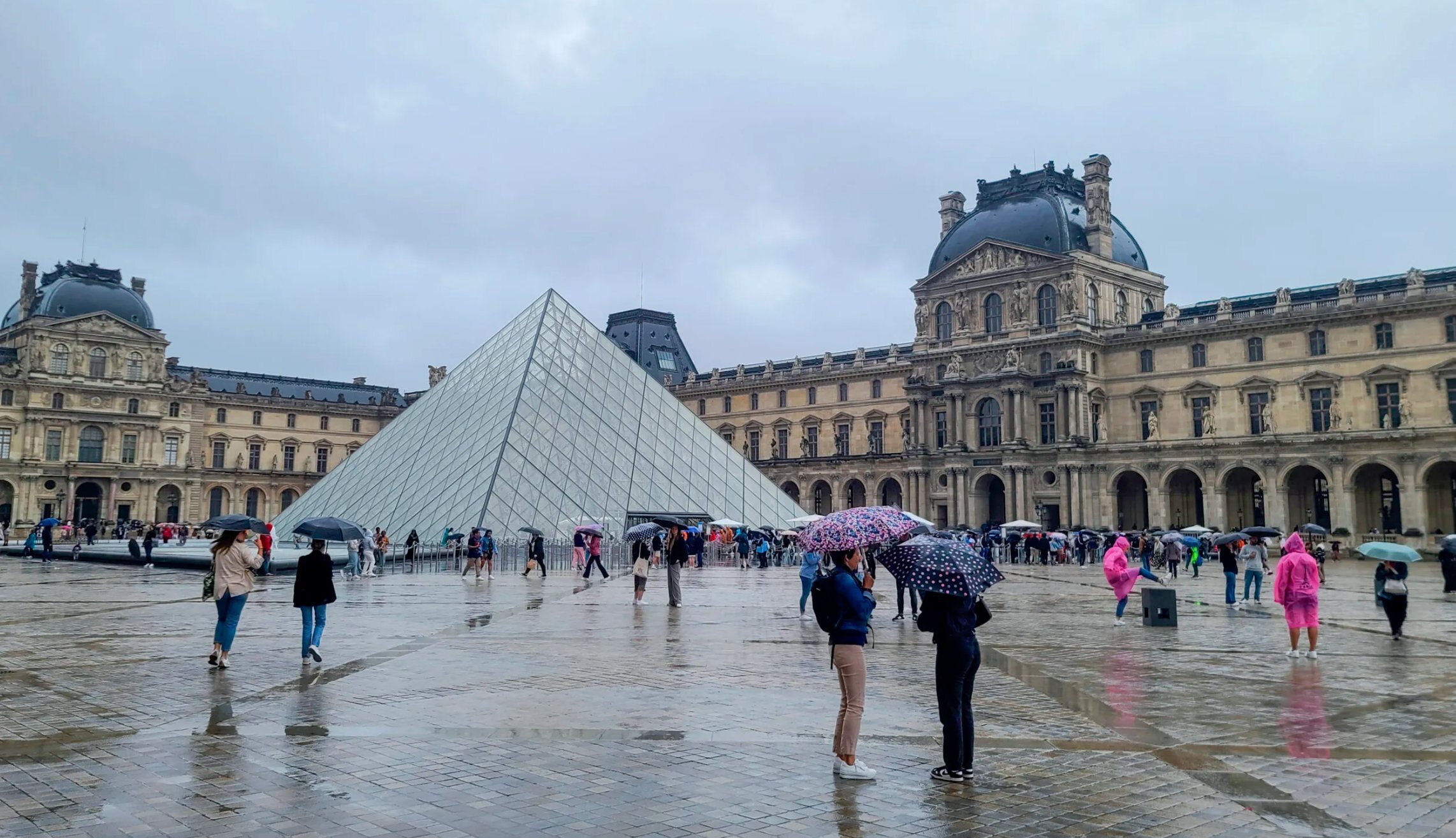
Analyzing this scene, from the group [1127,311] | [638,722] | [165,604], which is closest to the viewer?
[638,722]

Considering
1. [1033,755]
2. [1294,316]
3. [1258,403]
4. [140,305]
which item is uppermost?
[140,305]

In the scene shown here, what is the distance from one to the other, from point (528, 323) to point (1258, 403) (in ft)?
101

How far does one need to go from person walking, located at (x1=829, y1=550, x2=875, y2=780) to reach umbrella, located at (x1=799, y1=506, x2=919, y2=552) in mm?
665

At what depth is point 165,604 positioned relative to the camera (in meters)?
16.8

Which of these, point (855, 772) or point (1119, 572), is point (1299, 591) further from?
point (855, 772)

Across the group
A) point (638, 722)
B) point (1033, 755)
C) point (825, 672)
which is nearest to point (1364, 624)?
point (825, 672)

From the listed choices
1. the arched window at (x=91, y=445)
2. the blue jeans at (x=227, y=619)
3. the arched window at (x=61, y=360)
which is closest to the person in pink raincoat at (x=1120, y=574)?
the blue jeans at (x=227, y=619)

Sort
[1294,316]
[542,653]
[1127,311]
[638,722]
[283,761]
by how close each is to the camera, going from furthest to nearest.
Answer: [1127,311], [1294,316], [542,653], [638,722], [283,761]

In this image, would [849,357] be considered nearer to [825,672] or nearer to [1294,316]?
[1294,316]

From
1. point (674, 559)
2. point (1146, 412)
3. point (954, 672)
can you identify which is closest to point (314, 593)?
point (954, 672)

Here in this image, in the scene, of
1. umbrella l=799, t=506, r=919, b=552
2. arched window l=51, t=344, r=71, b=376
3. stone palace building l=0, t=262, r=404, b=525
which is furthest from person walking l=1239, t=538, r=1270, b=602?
arched window l=51, t=344, r=71, b=376

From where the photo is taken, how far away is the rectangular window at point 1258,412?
46531 mm

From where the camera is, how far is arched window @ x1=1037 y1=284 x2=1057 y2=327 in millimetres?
51719

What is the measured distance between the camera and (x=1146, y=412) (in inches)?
1991
